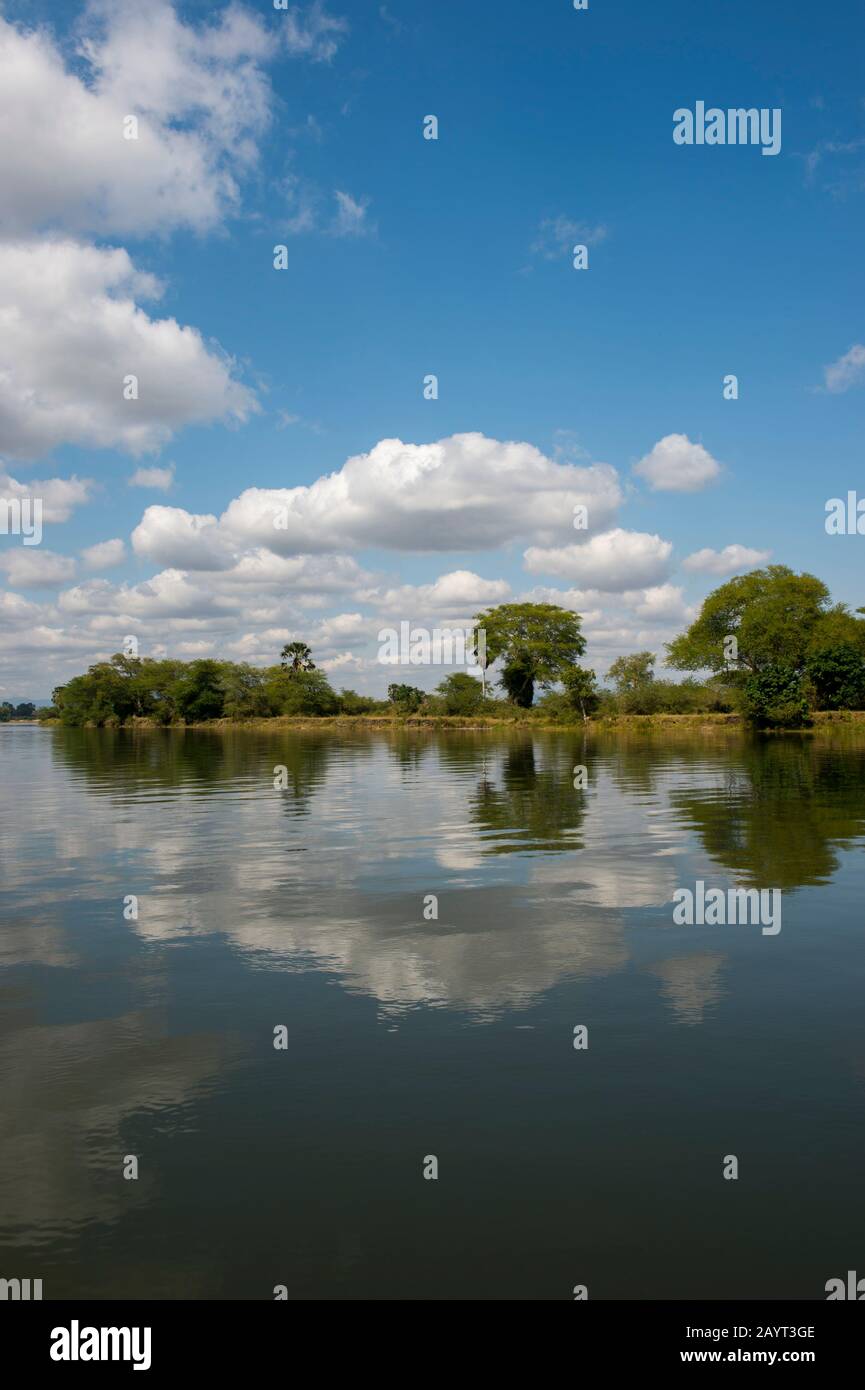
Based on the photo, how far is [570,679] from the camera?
11162cm

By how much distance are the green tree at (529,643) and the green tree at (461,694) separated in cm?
473

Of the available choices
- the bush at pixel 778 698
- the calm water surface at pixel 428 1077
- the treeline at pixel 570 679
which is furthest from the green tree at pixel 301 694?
the calm water surface at pixel 428 1077

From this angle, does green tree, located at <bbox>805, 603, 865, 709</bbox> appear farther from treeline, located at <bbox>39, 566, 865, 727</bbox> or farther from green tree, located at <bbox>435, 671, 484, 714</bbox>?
green tree, located at <bbox>435, 671, 484, 714</bbox>

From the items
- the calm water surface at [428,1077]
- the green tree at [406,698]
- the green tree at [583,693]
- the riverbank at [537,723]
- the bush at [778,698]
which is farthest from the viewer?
the green tree at [406,698]

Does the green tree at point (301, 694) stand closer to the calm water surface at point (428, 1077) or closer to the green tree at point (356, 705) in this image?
the green tree at point (356, 705)

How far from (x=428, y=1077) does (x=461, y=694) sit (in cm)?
11632

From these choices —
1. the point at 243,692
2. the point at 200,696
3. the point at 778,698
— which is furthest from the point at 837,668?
the point at 200,696

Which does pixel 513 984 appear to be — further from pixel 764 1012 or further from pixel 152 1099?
pixel 152 1099

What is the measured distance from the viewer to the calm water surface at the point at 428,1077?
5.66 meters

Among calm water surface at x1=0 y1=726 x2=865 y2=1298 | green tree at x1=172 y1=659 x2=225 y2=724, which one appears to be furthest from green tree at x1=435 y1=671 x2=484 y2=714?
calm water surface at x1=0 y1=726 x2=865 y2=1298

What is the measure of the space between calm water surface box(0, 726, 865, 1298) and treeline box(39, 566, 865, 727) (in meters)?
78.9

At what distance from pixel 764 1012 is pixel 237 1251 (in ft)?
20.5
